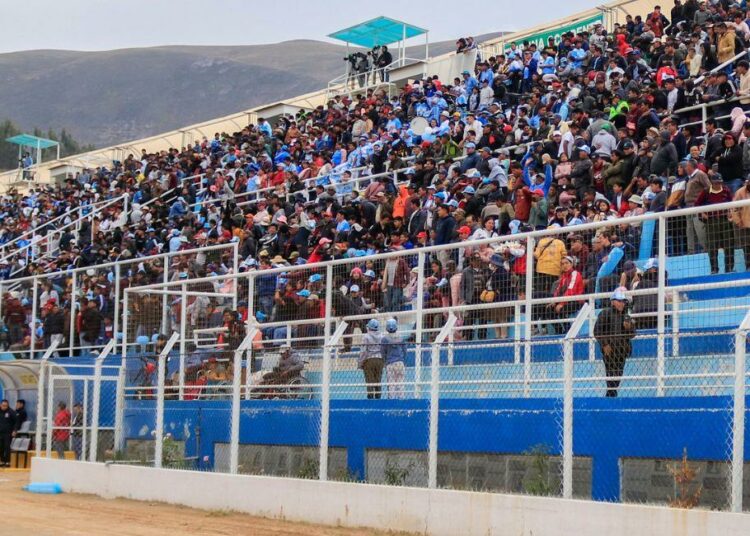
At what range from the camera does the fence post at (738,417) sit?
36.0 feet

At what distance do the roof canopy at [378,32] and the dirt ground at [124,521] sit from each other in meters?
28.1

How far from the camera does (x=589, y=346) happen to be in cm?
1276

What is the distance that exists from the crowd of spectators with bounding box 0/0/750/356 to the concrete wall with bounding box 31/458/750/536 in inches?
103

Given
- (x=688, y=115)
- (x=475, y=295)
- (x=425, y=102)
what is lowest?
(x=475, y=295)

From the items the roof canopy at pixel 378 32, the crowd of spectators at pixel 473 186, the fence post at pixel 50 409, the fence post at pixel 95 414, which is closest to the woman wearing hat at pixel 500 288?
the crowd of spectators at pixel 473 186

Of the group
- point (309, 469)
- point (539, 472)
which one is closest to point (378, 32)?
point (309, 469)

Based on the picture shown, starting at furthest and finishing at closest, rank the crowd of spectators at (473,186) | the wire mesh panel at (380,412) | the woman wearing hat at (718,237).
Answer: the crowd of spectators at (473,186) < the wire mesh panel at (380,412) < the woman wearing hat at (718,237)

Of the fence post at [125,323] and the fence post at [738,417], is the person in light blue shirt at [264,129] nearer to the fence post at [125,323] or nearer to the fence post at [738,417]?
the fence post at [125,323]

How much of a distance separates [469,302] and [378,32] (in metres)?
30.8

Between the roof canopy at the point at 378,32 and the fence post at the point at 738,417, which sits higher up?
the roof canopy at the point at 378,32

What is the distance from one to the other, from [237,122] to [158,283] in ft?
→ 86.3

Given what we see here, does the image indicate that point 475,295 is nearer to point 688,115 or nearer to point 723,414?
point 723,414

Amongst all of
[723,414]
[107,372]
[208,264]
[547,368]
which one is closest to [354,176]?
[208,264]

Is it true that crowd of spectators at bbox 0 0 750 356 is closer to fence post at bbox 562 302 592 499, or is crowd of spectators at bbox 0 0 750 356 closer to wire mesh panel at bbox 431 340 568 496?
wire mesh panel at bbox 431 340 568 496
